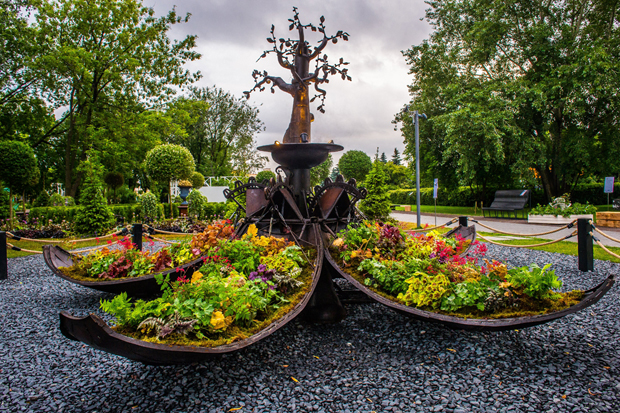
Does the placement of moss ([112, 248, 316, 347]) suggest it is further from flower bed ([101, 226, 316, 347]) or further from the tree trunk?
the tree trunk

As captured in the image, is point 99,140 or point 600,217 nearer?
point 600,217

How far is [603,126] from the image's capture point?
15055 mm

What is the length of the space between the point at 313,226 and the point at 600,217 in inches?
554

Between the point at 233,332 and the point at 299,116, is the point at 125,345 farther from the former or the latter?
the point at 299,116

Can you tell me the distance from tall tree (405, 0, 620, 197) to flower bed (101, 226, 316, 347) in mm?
14677

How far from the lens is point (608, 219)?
12.6 meters

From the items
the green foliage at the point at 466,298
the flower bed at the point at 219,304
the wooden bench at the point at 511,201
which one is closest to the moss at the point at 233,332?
the flower bed at the point at 219,304

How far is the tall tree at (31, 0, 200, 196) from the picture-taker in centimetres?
1653

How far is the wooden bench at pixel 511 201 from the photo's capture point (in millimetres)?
16547

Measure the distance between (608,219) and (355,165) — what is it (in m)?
42.5

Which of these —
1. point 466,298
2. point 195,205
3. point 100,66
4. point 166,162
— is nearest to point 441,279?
point 466,298

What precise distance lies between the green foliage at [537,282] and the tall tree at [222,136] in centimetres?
3242

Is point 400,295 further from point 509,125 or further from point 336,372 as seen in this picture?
point 509,125

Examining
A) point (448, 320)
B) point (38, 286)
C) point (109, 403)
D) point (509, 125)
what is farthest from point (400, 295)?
point (509, 125)
